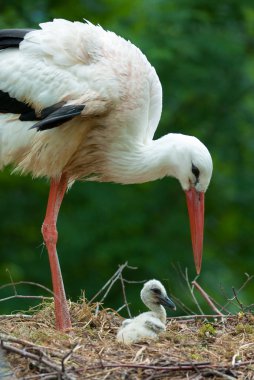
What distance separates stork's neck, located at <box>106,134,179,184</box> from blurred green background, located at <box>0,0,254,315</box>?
21.2ft

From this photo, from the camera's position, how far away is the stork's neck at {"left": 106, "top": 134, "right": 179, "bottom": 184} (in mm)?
10078

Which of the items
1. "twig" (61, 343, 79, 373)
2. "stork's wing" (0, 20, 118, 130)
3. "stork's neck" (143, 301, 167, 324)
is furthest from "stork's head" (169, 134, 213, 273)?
"twig" (61, 343, 79, 373)

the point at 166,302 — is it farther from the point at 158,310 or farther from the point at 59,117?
the point at 59,117

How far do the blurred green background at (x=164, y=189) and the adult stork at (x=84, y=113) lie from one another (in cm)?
649

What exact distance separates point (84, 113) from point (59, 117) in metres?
0.25

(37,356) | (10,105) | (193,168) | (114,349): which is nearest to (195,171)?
(193,168)

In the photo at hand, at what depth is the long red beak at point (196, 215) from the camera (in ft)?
33.4

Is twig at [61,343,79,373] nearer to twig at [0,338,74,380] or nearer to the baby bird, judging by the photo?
twig at [0,338,74,380]

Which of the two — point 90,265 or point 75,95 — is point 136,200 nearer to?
point 90,265

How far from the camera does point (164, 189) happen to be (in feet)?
61.3

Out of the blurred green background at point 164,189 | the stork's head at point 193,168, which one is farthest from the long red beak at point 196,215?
the blurred green background at point 164,189

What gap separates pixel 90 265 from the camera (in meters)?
18.2

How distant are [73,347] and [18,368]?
1.74 feet

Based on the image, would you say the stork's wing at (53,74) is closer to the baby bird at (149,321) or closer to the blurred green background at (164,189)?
the baby bird at (149,321)
